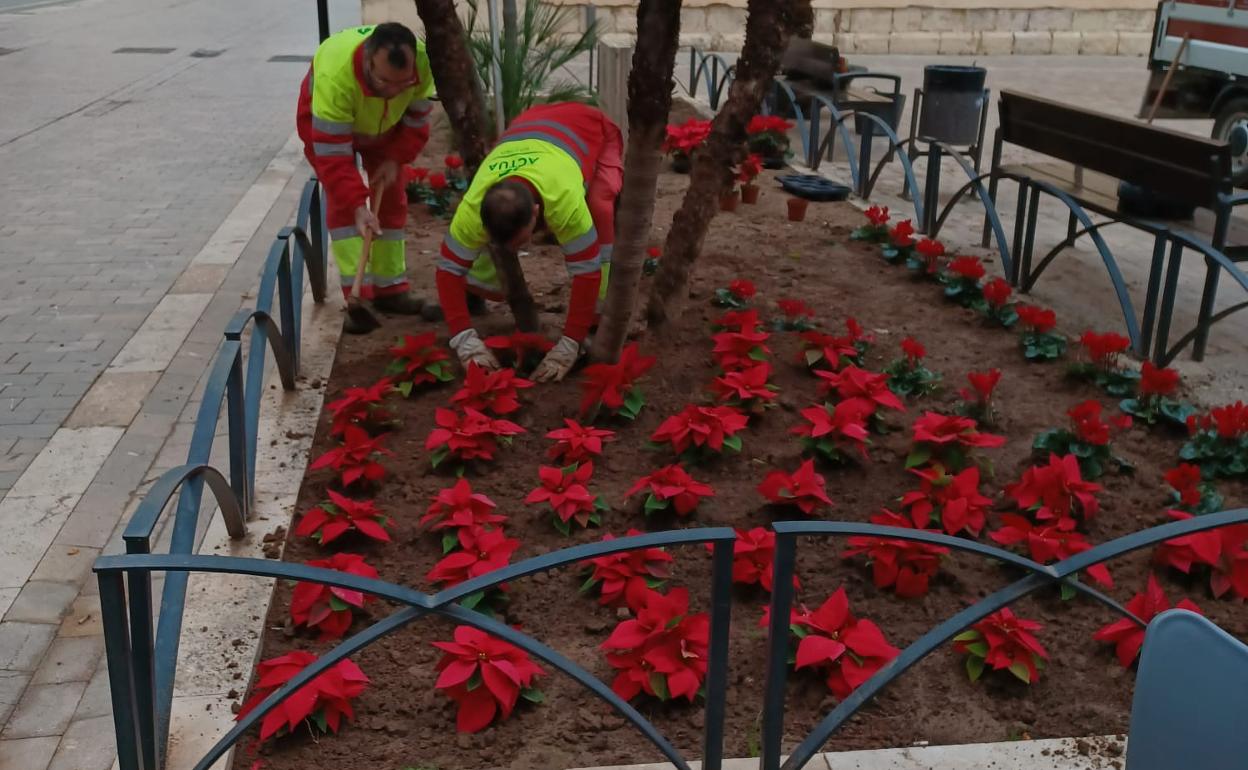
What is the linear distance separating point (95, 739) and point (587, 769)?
1.22 meters

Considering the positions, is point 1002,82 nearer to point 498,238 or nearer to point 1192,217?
point 1192,217

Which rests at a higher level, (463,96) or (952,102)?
(463,96)

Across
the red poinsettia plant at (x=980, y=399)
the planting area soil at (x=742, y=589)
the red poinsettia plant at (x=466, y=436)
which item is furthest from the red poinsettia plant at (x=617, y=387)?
the red poinsettia plant at (x=980, y=399)

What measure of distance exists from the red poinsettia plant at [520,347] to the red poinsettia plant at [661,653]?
197cm

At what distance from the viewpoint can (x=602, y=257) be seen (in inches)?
193

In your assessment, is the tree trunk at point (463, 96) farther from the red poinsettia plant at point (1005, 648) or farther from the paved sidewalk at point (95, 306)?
the red poinsettia plant at point (1005, 648)

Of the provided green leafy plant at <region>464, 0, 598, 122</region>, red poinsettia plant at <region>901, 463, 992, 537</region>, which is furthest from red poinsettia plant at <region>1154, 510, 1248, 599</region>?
green leafy plant at <region>464, 0, 598, 122</region>

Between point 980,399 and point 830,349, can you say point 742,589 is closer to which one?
point 980,399

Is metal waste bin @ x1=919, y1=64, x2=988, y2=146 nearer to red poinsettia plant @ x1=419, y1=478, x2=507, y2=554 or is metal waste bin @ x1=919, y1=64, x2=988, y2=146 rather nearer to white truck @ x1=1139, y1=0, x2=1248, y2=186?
white truck @ x1=1139, y1=0, x2=1248, y2=186

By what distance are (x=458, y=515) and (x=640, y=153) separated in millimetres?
1540

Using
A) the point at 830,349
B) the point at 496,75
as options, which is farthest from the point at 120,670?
the point at 496,75

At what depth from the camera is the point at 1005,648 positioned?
9.52ft

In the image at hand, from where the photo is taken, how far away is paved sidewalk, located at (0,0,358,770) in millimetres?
3166

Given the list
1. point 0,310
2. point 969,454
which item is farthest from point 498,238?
point 0,310
